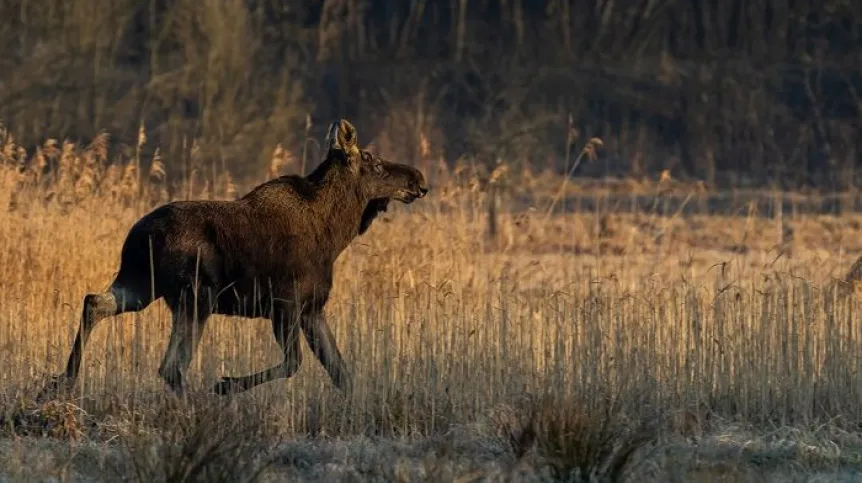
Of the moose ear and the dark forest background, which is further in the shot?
the dark forest background

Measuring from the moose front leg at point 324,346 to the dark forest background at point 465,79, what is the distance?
1403 cm

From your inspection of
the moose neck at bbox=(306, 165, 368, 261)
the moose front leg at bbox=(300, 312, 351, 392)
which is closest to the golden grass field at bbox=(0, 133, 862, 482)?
the moose front leg at bbox=(300, 312, 351, 392)

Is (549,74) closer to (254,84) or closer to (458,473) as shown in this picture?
(254,84)

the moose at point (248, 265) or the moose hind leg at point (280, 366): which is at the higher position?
the moose at point (248, 265)

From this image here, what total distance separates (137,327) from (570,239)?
12.8 meters

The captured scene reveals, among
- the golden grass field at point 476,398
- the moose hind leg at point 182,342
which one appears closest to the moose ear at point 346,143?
the golden grass field at point 476,398

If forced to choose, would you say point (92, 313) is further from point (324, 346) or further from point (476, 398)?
point (476, 398)

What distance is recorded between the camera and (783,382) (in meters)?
10.3

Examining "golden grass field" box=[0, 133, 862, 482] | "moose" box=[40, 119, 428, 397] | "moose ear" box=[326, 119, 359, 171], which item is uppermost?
"moose ear" box=[326, 119, 359, 171]

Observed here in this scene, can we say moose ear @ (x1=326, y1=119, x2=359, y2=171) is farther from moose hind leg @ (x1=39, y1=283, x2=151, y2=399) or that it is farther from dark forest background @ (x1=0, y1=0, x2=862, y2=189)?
dark forest background @ (x1=0, y1=0, x2=862, y2=189)

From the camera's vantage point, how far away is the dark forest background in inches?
975

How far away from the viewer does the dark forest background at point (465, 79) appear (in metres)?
24.8

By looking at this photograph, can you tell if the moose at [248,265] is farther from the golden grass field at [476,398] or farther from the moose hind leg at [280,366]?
the golden grass field at [476,398]

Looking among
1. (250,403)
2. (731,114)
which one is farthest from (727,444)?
(731,114)
